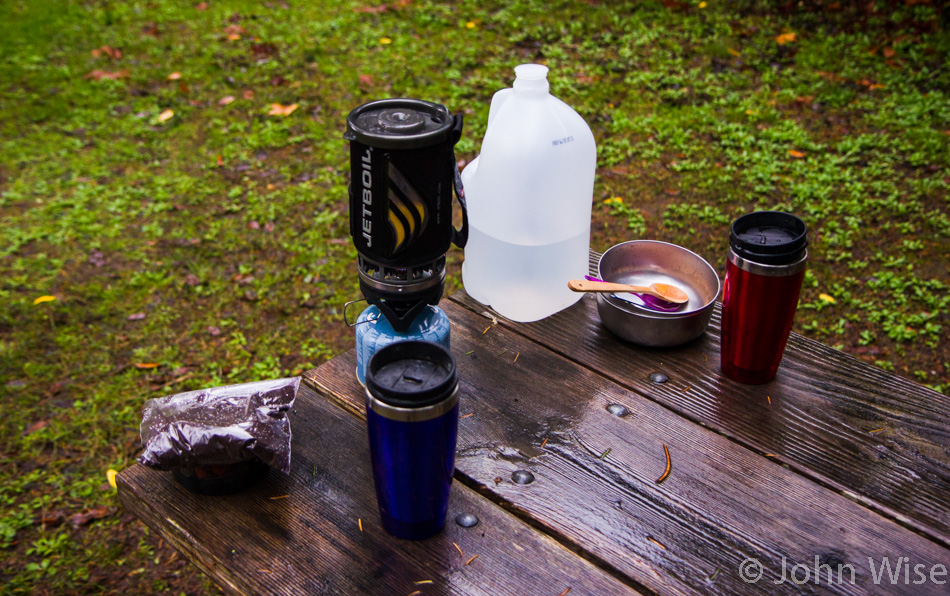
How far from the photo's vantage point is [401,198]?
143 centimetres

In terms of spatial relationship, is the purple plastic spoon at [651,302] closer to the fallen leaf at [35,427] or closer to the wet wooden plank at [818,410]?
the wet wooden plank at [818,410]

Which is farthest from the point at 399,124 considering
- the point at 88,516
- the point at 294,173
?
the point at 294,173

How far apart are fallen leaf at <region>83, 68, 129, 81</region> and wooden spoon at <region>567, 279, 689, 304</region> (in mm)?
4364

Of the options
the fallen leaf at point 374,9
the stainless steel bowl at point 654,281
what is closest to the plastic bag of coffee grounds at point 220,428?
the stainless steel bowl at point 654,281

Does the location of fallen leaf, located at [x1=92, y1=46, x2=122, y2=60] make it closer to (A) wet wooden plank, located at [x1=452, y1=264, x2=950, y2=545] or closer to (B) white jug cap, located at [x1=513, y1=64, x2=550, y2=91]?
(B) white jug cap, located at [x1=513, y1=64, x2=550, y2=91]

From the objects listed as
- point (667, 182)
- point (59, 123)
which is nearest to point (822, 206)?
point (667, 182)

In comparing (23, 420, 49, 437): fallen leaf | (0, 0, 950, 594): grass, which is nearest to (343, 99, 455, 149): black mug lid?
(0, 0, 950, 594): grass

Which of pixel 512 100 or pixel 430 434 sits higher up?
pixel 512 100

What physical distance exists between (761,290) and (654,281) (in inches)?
16.9

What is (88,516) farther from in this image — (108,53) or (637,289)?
(108,53)

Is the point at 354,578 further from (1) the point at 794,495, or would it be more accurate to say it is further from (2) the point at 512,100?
(2) the point at 512,100

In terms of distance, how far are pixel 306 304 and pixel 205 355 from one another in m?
0.50

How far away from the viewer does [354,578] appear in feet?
4.21

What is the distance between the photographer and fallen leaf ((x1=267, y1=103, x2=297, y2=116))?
15.0ft
